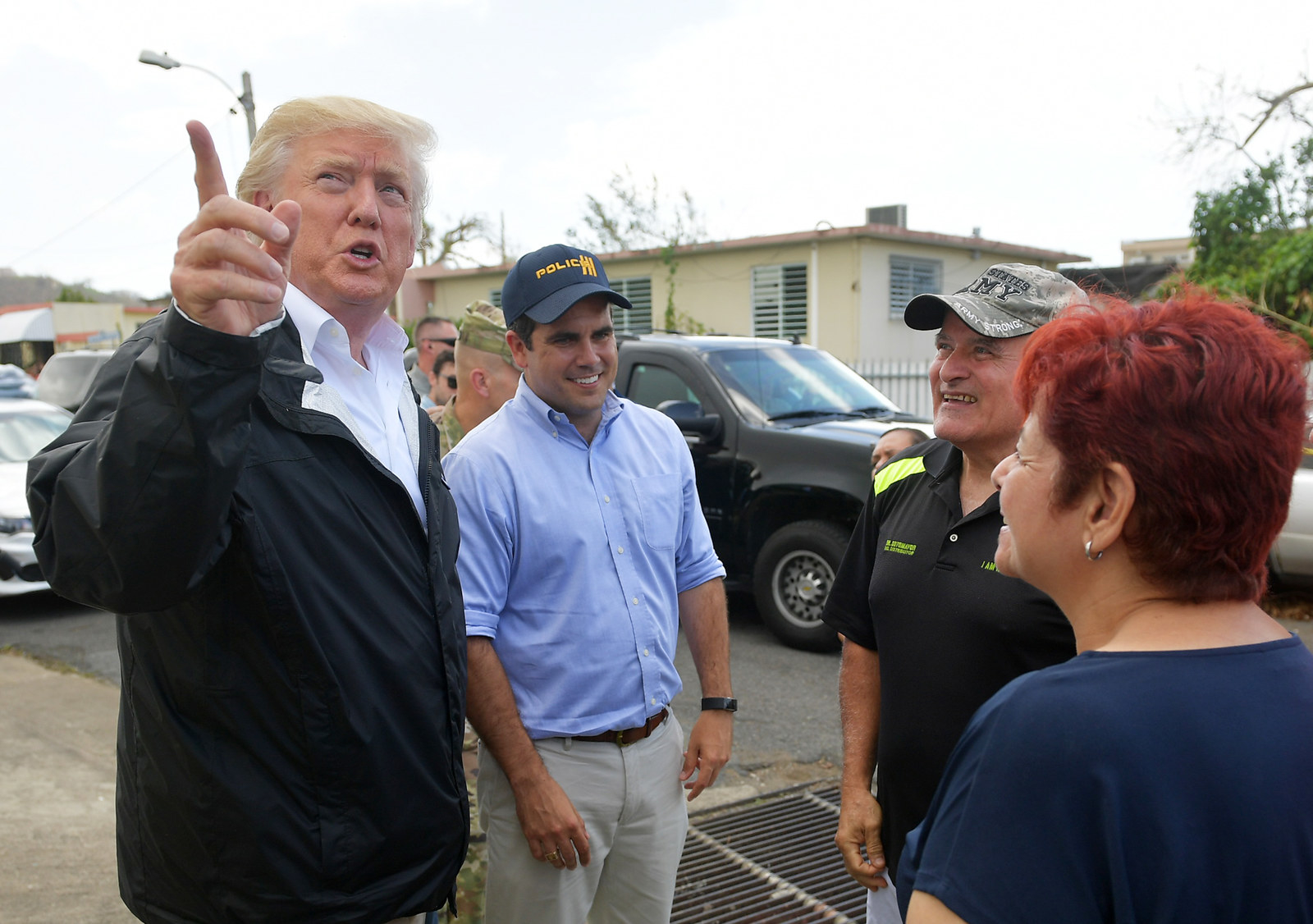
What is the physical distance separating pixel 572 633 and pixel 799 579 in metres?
4.38

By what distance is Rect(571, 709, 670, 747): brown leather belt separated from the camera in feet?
7.82

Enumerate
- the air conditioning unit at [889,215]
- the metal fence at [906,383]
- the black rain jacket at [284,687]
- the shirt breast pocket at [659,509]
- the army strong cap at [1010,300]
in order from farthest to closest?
the air conditioning unit at [889,215] → the metal fence at [906,383] → the shirt breast pocket at [659,509] → the army strong cap at [1010,300] → the black rain jacket at [284,687]

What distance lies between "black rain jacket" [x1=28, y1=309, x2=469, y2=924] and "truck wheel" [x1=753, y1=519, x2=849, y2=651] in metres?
4.81

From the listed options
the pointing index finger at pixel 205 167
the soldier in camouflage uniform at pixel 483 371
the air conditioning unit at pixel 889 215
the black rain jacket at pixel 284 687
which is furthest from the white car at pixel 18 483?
the air conditioning unit at pixel 889 215

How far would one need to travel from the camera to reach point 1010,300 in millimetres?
2189

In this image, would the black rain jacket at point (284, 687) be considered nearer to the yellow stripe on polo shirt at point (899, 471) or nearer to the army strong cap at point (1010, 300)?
the yellow stripe on polo shirt at point (899, 471)

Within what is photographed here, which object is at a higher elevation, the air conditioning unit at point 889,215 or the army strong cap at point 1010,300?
the air conditioning unit at point 889,215

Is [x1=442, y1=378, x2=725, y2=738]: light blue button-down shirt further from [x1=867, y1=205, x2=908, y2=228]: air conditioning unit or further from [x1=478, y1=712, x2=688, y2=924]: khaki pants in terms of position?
[x1=867, y1=205, x2=908, y2=228]: air conditioning unit

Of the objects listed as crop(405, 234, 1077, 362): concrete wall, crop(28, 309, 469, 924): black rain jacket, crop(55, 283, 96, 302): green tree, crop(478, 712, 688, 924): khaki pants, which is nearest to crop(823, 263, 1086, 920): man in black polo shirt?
crop(478, 712, 688, 924): khaki pants

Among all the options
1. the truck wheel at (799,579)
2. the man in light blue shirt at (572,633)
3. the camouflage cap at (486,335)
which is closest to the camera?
the man in light blue shirt at (572,633)

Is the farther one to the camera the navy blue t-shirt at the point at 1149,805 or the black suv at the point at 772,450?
the black suv at the point at 772,450

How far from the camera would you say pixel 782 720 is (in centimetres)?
527

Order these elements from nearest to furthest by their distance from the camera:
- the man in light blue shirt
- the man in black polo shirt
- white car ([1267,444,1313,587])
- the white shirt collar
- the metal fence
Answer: the white shirt collar → the man in black polo shirt → the man in light blue shirt → white car ([1267,444,1313,587]) → the metal fence

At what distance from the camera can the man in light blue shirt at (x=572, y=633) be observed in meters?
2.30
